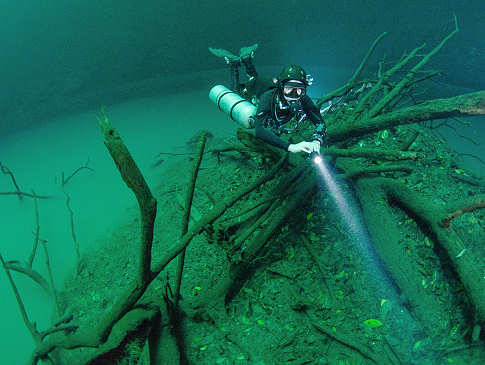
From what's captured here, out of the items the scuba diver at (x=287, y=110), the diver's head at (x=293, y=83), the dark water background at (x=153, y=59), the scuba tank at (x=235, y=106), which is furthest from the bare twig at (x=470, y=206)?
the dark water background at (x=153, y=59)

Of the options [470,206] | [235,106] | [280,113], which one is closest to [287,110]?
[280,113]

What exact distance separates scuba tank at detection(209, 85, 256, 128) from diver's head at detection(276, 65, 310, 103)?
0.98m

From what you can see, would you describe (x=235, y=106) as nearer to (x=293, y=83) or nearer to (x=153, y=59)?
(x=293, y=83)

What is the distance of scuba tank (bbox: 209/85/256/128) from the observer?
181 inches

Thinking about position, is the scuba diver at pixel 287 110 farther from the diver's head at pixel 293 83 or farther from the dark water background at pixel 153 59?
the dark water background at pixel 153 59

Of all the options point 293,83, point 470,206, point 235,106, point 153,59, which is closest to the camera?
point 470,206

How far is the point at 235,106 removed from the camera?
4906 millimetres

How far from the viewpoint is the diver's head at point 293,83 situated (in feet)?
11.2

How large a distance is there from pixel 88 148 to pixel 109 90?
16.8ft

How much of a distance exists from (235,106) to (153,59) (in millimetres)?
10801

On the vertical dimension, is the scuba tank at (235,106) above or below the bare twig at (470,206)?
above

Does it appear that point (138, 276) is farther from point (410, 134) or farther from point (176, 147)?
point (176, 147)

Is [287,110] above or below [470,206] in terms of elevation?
above

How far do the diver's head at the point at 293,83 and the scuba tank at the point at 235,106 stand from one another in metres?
0.98
